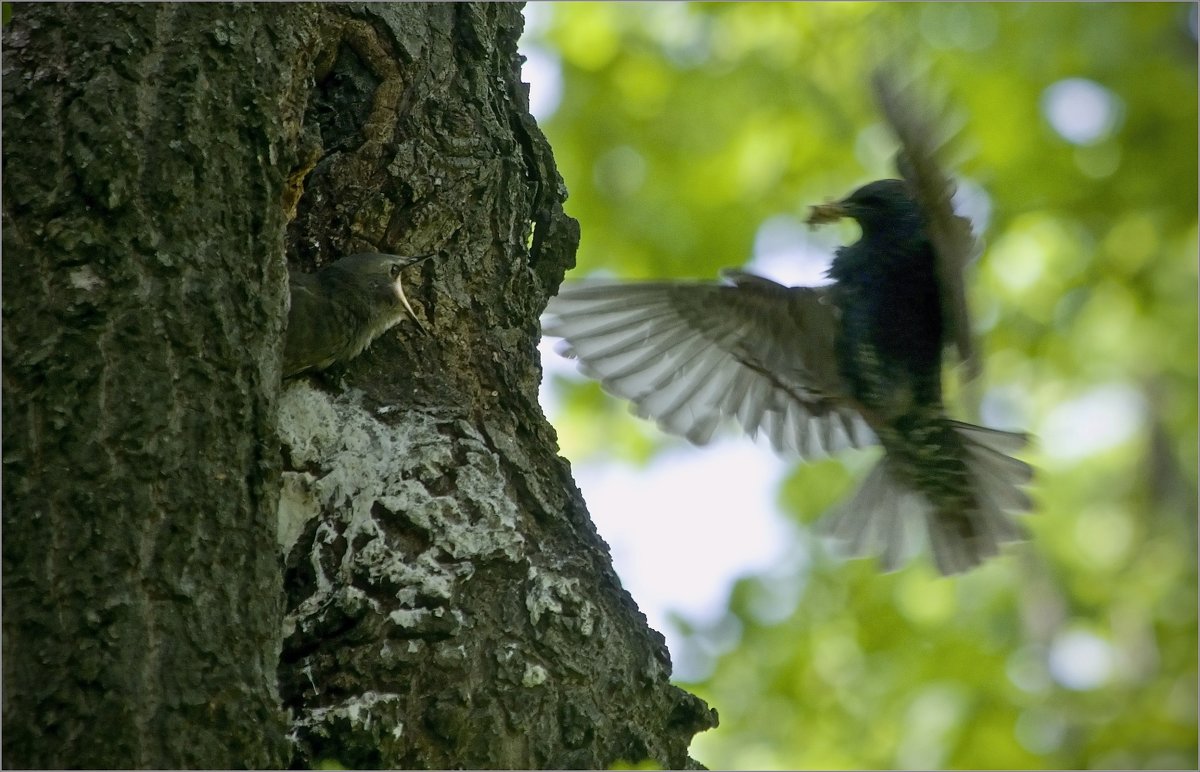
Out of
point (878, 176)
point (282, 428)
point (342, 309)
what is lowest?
point (282, 428)

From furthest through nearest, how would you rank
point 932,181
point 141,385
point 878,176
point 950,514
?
point 878,176, point 950,514, point 932,181, point 141,385

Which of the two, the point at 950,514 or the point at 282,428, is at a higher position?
the point at 950,514

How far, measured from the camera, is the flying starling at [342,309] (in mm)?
2521

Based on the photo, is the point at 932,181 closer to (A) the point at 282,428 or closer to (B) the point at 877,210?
(B) the point at 877,210

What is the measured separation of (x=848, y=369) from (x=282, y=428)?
70.4 inches

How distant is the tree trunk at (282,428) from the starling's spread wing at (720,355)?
68 cm

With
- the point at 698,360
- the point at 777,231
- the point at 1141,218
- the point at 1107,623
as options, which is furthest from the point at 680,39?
the point at 1107,623

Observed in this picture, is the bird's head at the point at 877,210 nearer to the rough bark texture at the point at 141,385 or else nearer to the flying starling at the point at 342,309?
the flying starling at the point at 342,309

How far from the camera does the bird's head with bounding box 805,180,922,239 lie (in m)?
3.47

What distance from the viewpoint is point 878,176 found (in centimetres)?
695

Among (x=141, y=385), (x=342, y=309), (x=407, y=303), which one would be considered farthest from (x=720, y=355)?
(x=141, y=385)

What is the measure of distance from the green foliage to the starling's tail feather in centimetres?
179

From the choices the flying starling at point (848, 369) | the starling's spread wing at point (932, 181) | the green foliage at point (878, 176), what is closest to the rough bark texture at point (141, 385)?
the starling's spread wing at point (932, 181)

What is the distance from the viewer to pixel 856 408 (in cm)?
375
